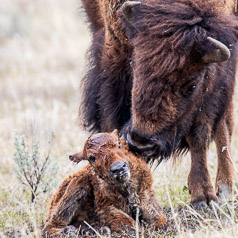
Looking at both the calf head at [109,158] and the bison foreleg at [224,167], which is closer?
the calf head at [109,158]

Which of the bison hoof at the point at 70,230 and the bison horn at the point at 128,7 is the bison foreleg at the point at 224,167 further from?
the bison hoof at the point at 70,230

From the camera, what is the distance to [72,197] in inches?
204

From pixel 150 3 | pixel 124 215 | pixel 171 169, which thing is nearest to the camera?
pixel 124 215

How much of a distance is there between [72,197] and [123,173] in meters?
0.67

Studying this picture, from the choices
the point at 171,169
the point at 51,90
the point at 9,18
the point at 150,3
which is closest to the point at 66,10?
the point at 9,18

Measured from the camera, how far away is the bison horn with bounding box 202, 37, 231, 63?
16.8ft

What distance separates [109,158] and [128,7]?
1448 millimetres

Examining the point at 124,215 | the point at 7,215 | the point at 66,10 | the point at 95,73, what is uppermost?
the point at 95,73

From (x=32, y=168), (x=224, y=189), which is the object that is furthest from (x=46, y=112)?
(x=224, y=189)

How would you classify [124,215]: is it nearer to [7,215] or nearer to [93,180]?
[93,180]

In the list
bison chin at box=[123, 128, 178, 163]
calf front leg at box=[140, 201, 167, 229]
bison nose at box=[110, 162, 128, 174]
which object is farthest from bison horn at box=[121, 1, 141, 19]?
calf front leg at box=[140, 201, 167, 229]

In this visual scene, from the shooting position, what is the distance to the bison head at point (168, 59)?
518 cm

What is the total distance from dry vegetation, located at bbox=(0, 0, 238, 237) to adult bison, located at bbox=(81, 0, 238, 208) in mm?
497

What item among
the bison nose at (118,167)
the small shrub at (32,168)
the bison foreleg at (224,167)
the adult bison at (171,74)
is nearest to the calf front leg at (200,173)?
the adult bison at (171,74)
